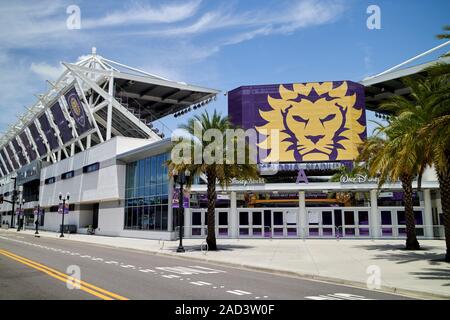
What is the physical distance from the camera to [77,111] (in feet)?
187

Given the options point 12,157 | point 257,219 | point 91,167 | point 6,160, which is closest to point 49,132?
point 91,167

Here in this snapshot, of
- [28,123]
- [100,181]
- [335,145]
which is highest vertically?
[28,123]

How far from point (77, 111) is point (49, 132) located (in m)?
15.4

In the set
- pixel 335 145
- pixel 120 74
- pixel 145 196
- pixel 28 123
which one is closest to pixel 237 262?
pixel 145 196

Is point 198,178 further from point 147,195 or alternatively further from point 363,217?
point 363,217

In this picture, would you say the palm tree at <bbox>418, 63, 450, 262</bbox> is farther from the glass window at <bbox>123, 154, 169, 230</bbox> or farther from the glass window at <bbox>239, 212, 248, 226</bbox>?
the glass window at <bbox>123, 154, 169, 230</bbox>

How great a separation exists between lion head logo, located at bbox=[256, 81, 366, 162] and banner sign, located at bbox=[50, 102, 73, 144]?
30173 mm

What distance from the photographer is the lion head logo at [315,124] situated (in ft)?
207

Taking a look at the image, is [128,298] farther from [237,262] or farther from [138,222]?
[138,222]

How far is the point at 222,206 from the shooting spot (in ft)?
127

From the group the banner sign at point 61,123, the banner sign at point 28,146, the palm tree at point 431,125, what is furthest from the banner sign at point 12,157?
the palm tree at point 431,125

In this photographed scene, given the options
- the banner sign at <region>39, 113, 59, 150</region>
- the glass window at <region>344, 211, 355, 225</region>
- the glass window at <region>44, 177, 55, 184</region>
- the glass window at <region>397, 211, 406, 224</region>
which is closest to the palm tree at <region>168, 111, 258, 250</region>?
the glass window at <region>344, 211, 355, 225</region>
